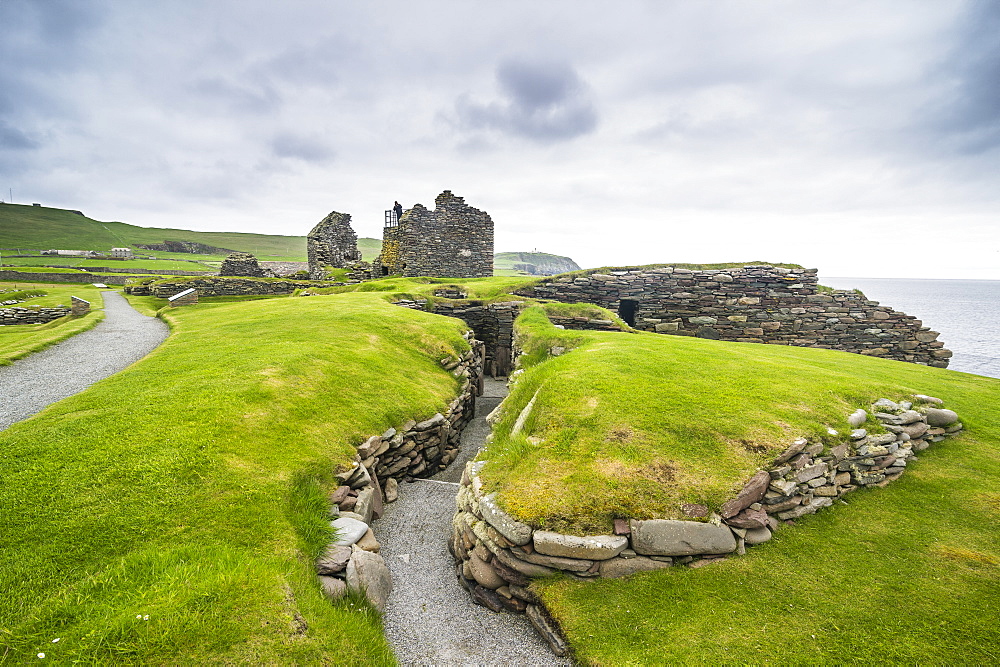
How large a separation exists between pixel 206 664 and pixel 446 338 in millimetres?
11930

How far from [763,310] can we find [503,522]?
833 inches

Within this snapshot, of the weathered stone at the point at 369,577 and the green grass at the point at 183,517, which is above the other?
the green grass at the point at 183,517

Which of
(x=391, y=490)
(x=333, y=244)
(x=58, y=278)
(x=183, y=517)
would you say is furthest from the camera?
(x=58, y=278)

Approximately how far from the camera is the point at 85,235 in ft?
349

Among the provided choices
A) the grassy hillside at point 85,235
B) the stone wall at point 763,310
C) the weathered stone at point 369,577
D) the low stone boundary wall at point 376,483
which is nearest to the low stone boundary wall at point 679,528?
the weathered stone at point 369,577

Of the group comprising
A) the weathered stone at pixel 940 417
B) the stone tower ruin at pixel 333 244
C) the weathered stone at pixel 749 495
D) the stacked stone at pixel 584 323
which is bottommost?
the weathered stone at pixel 749 495

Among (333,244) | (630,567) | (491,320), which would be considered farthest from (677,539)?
(333,244)

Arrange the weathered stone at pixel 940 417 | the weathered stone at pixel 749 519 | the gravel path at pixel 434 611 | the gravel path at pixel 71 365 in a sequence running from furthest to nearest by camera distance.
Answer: the gravel path at pixel 71 365 → the weathered stone at pixel 940 417 → the weathered stone at pixel 749 519 → the gravel path at pixel 434 611

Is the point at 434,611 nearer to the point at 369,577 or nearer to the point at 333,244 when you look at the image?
the point at 369,577

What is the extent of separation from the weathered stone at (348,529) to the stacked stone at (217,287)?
2702cm

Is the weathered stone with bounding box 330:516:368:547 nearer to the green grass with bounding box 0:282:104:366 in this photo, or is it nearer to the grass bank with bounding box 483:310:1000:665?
the grass bank with bounding box 483:310:1000:665

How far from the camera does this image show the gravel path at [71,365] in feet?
28.4

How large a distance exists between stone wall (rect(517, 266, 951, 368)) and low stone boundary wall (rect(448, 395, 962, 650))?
48.8ft

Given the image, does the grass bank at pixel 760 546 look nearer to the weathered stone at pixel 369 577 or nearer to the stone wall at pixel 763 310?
the weathered stone at pixel 369 577
